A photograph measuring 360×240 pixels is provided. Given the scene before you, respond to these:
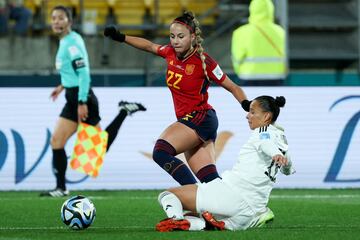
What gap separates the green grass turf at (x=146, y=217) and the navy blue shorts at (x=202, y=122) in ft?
3.02

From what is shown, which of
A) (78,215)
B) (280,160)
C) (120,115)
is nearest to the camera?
(280,160)

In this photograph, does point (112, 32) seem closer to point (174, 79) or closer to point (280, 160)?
point (174, 79)

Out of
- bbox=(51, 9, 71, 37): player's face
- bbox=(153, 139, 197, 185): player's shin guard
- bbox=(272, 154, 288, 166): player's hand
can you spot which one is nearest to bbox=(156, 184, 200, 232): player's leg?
bbox=(153, 139, 197, 185): player's shin guard

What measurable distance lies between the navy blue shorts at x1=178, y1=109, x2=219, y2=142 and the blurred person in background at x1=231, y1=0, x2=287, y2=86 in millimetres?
6640

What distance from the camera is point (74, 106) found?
13.2 metres

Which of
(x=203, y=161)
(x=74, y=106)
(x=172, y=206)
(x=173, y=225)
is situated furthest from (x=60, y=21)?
(x=173, y=225)

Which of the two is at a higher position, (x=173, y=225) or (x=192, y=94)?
(x=192, y=94)

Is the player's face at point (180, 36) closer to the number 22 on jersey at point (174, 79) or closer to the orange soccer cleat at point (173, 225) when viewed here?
the number 22 on jersey at point (174, 79)

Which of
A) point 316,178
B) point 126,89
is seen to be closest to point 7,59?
point 126,89

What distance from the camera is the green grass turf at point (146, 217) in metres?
8.61

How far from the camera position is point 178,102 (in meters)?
10.0

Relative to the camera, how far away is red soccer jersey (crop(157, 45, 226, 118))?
32.6ft

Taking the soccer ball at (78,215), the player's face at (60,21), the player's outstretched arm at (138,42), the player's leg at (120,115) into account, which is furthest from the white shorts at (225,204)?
the player's leg at (120,115)

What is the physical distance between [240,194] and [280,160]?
0.56 metres
